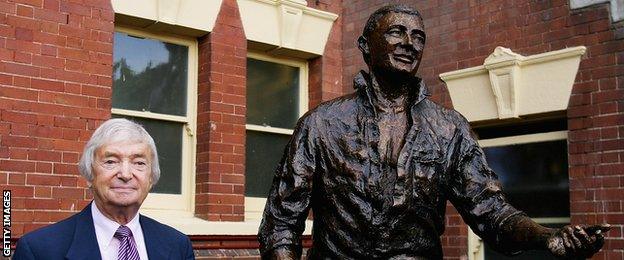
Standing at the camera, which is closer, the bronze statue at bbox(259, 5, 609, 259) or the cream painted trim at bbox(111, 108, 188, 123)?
the bronze statue at bbox(259, 5, 609, 259)

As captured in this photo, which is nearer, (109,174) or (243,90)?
(109,174)

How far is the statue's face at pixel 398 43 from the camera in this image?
311 cm

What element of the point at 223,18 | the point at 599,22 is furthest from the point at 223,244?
the point at 599,22

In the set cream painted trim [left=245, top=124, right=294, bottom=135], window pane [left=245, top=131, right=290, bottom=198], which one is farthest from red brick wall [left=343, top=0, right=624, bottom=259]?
window pane [left=245, top=131, right=290, bottom=198]

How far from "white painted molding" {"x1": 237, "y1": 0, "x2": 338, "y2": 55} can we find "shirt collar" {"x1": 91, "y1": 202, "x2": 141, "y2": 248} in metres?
4.80

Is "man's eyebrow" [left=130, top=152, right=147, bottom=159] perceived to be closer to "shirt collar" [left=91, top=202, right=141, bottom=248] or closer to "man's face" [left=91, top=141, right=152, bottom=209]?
"man's face" [left=91, top=141, right=152, bottom=209]

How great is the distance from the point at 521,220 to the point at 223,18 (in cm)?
479

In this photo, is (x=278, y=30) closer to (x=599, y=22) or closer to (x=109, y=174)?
(x=599, y=22)

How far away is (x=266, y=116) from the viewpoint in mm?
7820

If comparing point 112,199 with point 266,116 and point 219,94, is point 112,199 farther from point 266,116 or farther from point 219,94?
point 266,116

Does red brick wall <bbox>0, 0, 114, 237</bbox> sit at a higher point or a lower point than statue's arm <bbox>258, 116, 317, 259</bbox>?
higher

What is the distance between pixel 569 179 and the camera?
6422mm

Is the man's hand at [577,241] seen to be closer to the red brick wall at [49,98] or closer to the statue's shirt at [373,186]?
the statue's shirt at [373,186]

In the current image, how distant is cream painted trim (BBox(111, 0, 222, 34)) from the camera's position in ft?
21.9
